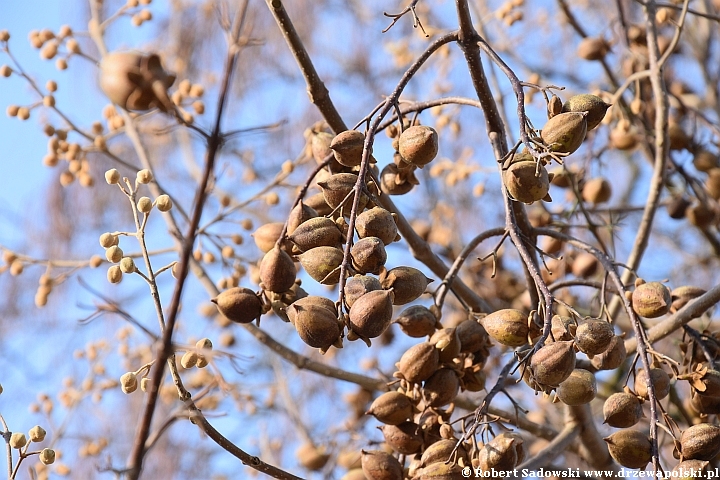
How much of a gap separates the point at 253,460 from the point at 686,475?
54cm

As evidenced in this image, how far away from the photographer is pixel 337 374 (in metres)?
1.52

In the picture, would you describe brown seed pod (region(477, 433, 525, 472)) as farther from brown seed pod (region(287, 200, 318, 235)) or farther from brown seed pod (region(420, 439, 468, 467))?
brown seed pod (region(287, 200, 318, 235))

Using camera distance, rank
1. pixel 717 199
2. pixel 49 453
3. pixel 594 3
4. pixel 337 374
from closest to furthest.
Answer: pixel 49 453 → pixel 337 374 → pixel 717 199 → pixel 594 3

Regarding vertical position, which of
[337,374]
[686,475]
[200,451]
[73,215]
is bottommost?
[686,475]

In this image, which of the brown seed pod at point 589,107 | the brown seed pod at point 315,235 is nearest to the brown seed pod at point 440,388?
the brown seed pod at point 315,235

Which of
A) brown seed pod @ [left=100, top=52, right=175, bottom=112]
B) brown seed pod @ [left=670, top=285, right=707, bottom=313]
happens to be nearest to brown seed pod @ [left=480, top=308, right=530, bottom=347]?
brown seed pod @ [left=670, top=285, right=707, bottom=313]

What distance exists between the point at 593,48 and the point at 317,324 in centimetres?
143

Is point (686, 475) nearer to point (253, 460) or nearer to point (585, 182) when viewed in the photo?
point (253, 460)

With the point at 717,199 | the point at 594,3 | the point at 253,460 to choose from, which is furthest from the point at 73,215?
the point at 253,460

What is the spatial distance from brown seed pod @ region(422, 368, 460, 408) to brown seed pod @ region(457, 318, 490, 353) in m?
0.05

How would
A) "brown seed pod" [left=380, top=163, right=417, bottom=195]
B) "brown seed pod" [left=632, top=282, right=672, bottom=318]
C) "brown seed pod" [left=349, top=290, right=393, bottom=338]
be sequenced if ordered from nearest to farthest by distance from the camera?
"brown seed pod" [left=349, top=290, right=393, bottom=338] < "brown seed pod" [left=632, top=282, right=672, bottom=318] < "brown seed pod" [left=380, top=163, right=417, bottom=195]

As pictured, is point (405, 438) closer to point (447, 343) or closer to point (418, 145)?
point (447, 343)

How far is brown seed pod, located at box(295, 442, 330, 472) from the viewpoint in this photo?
2.02 metres

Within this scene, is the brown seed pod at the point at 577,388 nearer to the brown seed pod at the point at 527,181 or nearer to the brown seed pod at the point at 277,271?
the brown seed pod at the point at 527,181
